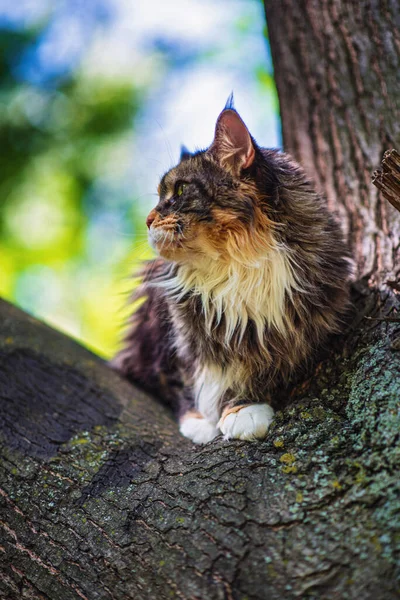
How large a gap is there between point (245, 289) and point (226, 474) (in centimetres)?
71

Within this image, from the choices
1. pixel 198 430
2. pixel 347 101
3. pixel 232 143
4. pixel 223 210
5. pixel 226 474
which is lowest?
pixel 226 474

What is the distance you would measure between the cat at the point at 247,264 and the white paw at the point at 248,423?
0.01 metres

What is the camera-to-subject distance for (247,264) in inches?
A: 73.6

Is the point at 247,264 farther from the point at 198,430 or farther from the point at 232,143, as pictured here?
the point at 198,430

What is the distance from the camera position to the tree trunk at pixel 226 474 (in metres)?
1.22

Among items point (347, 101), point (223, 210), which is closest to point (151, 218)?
point (223, 210)

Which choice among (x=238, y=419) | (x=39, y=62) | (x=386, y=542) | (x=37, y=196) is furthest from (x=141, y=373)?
(x=39, y=62)

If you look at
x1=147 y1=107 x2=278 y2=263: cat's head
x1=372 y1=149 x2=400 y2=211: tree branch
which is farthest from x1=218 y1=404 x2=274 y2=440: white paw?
x1=372 y1=149 x2=400 y2=211: tree branch

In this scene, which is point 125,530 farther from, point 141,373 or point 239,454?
point 141,373

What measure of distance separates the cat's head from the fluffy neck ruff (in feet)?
0.13

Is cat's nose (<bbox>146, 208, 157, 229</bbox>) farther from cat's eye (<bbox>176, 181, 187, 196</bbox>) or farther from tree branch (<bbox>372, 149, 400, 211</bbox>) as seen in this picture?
tree branch (<bbox>372, 149, 400, 211</bbox>)

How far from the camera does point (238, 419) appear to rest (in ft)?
5.59

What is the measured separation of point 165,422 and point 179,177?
3.41ft

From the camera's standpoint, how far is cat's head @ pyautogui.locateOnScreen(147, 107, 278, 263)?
1841 millimetres
